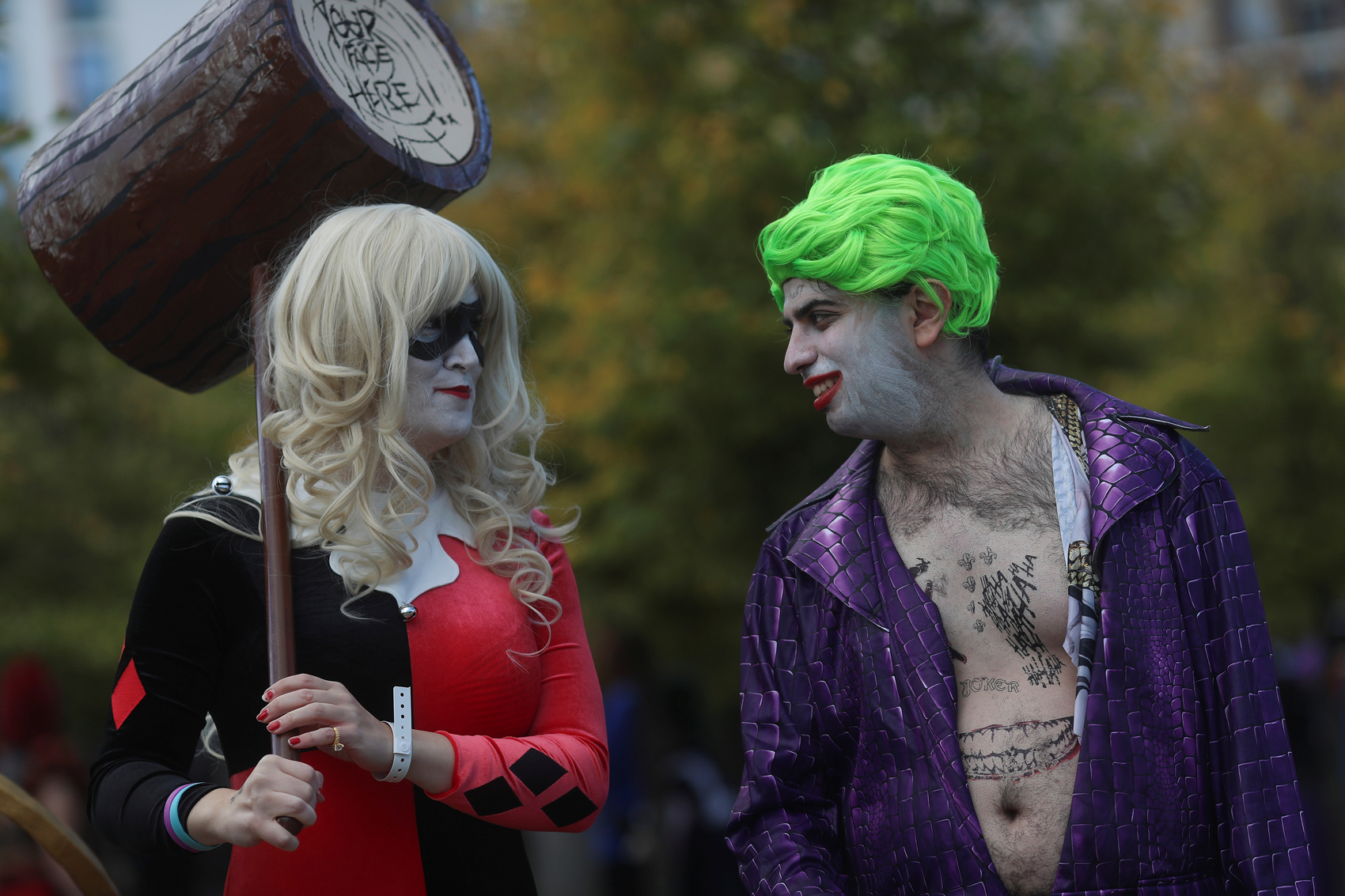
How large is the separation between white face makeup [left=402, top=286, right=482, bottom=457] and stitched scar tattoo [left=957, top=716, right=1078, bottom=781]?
3.66ft

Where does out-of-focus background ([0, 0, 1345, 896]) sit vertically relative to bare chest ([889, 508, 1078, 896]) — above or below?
above

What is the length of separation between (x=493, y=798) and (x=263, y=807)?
0.40 m

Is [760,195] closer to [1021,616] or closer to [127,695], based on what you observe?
[1021,616]

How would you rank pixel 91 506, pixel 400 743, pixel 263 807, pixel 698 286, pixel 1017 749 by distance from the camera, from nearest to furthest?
pixel 263 807 < pixel 400 743 < pixel 1017 749 < pixel 698 286 < pixel 91 506

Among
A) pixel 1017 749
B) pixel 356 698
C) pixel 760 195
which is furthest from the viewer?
pixel 760 195

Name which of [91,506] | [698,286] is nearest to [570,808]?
[698,286]

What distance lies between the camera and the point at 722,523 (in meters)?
7.54

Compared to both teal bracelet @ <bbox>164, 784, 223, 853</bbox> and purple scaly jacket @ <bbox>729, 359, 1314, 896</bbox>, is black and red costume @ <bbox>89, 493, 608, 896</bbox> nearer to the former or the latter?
teal bracelet @ <bbox>164, 784, 223, 853</bbox>

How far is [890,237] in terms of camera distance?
267 centimetres

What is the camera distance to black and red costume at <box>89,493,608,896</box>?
2.38m

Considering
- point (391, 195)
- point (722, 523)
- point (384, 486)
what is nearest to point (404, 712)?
point (384, 486)

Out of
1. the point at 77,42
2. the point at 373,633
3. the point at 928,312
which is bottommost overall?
the point at 373,633

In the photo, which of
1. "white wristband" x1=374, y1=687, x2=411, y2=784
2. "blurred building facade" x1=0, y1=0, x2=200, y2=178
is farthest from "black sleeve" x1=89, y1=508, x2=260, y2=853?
"blurred building facade" x1=0, y1=0, x2=200, y2=178

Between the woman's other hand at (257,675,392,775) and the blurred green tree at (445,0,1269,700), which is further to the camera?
the blurred green tree at (445,0,1269,700)
